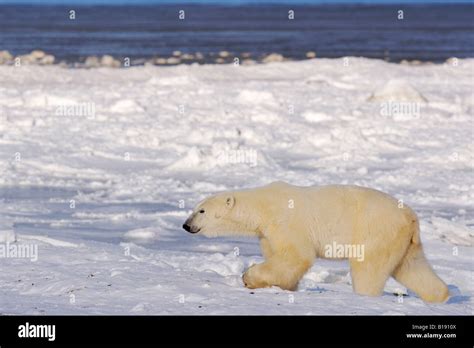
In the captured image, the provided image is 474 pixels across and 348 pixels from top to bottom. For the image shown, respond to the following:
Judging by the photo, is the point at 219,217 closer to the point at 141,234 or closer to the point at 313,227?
the point at 313,227

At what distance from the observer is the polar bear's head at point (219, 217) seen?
616 centimetres

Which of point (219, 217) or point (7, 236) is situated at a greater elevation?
point (219, 217)

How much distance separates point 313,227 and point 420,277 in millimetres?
872

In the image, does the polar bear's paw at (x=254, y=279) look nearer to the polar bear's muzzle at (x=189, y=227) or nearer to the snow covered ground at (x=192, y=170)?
the snow covered ground at (x=192, y=170)

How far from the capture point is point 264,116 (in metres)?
16.2

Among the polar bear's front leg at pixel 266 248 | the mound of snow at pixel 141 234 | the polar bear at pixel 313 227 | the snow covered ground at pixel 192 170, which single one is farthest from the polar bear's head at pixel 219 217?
the mound of snow at pixel 141 234

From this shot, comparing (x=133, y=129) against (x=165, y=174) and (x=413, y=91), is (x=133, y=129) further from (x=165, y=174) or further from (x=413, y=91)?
(x=413, y=91)

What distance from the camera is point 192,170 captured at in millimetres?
12586

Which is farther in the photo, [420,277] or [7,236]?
[7,236]

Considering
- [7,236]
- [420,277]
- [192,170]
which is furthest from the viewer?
[192,170]

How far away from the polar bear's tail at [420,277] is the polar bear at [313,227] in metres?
0.05

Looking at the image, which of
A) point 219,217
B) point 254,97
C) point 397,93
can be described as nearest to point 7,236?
point 219,217
